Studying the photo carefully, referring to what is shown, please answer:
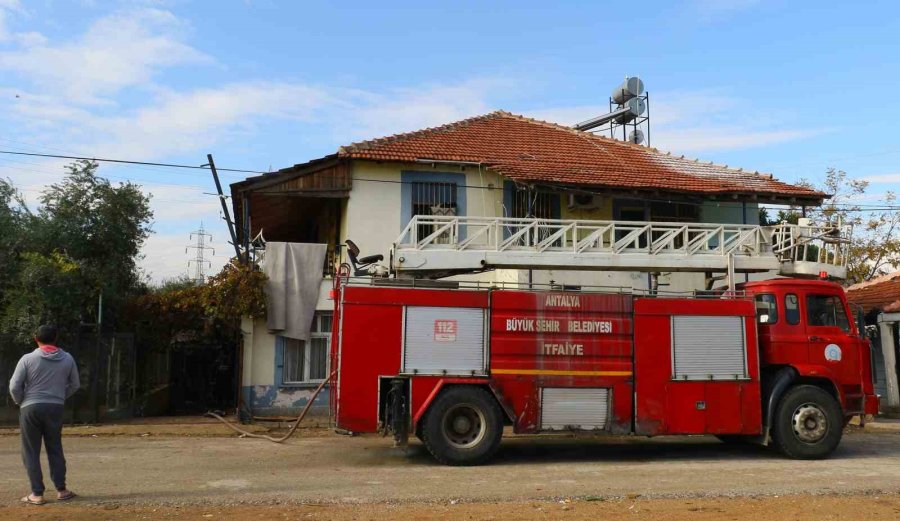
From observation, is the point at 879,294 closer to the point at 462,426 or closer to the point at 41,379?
the point at 462,426

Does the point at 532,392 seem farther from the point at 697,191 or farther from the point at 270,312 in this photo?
the point at 697,191

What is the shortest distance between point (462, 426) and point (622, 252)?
530 cm

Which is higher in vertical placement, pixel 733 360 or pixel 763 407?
pixel 733 360

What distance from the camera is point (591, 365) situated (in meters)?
10.3

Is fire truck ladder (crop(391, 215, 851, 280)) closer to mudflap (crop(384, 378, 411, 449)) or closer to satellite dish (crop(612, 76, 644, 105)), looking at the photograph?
mudflap (crop(384, 378, 411, 449))

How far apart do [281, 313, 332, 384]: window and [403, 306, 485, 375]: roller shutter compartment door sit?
6599 millimetres

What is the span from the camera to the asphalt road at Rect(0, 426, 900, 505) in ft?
25.9

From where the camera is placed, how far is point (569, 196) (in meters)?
17.8

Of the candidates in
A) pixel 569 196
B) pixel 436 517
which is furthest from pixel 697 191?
pixel 436 517

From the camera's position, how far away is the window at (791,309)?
1094 cm

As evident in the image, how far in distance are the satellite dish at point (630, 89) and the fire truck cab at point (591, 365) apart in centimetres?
1529

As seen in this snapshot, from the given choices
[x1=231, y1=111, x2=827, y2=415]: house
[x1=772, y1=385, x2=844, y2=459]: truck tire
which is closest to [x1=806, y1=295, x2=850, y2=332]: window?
[x1=772, y1=385, x2=844, y2=459]: truck tire

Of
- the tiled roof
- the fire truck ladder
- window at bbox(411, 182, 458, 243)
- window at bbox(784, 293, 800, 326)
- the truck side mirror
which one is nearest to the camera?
window at bbox(784, 293, 800, 326)

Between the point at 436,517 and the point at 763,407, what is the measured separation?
6.19 meters
